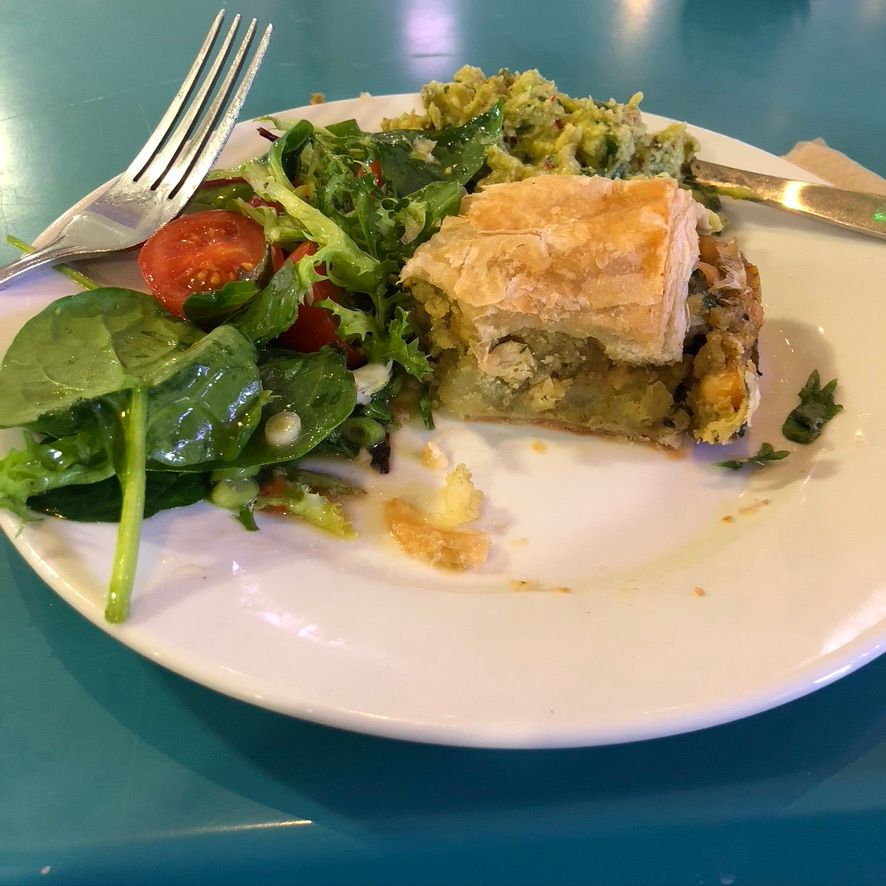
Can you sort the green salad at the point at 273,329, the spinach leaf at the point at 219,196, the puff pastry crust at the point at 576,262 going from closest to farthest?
the green salad at the point at 273,329 < the puff pastry crust at the point at 576,262 < the spinach leaf at the point at 219,196

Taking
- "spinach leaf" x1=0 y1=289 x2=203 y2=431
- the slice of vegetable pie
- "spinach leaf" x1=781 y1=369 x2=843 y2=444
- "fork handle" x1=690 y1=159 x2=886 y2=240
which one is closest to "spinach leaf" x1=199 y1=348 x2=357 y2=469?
"spinach leaf" x1=0 y1=289 x2=203 y2=431

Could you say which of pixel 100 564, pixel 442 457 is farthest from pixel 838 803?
pixel 100 564

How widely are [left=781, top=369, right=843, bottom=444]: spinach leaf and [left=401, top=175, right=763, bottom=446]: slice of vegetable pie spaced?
179mm

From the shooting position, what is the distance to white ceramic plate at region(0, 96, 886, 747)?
56.2 inches

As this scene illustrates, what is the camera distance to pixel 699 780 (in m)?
1.60

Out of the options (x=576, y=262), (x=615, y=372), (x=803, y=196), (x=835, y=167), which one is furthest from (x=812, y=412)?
(x=835, y=167)

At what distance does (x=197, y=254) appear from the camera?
228 cm

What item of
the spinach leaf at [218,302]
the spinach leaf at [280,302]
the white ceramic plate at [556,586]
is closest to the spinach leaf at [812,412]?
the white ceramic plate at [556,586]

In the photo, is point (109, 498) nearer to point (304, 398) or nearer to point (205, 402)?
point (205, 402)

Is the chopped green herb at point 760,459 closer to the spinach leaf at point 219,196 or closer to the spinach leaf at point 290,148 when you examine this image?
the spinach leaf at point 290,148

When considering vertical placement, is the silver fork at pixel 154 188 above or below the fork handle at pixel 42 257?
above

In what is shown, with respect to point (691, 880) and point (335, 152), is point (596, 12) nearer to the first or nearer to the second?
point (335, 152)

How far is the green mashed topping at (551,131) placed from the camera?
8.62 feet

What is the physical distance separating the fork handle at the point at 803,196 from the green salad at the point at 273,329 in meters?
0.14
